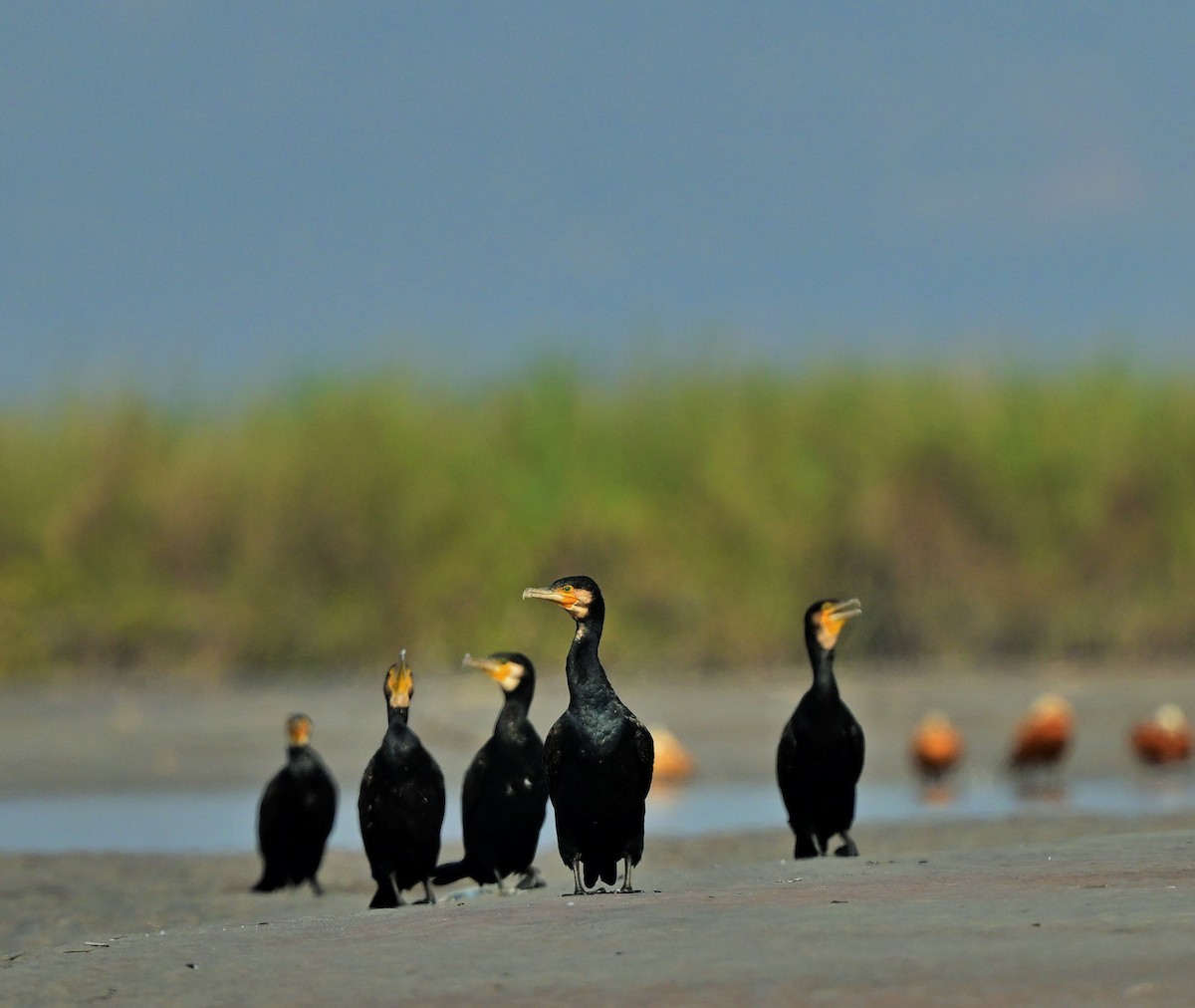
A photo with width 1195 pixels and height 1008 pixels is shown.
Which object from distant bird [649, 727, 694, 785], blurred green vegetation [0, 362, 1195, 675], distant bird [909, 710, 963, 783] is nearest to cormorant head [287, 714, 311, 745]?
distant bird [649, 727, 694, 785]

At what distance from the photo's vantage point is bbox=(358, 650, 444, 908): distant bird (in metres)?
10.5

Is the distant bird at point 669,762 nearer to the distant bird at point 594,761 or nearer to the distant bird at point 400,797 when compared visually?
A: the distant bird at point 400,797

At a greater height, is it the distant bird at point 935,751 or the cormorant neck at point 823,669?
the cormorant neck at point 823,669

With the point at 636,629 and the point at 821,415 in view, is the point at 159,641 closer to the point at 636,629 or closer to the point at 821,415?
the point at 636,629

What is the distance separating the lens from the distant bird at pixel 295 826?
1277cm

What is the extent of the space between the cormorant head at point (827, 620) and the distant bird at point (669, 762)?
665 centimetres

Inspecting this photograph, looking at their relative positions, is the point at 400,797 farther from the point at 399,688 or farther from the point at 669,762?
the point at 669,762

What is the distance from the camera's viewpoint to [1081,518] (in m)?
28.5

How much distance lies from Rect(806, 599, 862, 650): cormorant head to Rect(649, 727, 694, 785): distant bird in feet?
21.8

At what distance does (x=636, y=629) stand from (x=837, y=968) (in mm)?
20013

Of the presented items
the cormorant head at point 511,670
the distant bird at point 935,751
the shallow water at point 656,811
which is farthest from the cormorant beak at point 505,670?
the distant bird at point 935,751

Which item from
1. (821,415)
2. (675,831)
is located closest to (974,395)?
(821,415)

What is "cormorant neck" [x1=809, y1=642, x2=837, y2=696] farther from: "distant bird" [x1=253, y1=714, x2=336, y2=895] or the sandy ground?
"distant bird" [x1=253, y1=714, x2=336, y2=895]

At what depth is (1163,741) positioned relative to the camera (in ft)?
62.1
